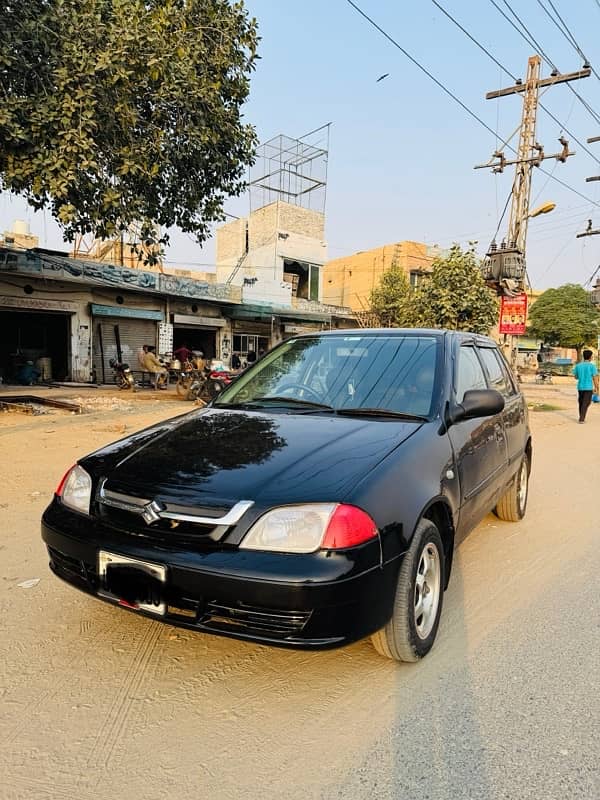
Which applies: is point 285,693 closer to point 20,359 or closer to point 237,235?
point 20,359

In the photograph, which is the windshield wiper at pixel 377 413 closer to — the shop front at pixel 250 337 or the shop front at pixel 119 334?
the shop front at pixel 119 334

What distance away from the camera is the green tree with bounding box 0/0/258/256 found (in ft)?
23.0

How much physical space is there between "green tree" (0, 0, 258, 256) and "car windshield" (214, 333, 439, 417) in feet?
17.0

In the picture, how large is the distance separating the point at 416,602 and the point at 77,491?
5.54 feet

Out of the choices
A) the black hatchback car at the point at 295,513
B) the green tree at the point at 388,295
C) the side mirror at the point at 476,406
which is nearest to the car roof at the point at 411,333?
the black hatchback car at the point at 295,513

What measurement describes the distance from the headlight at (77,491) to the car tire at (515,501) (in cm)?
341

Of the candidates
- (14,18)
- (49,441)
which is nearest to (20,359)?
(49,441)

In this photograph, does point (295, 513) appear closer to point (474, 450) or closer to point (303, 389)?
point (303, 389)

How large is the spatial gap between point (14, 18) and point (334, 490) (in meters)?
8.16

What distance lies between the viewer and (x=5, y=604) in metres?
3.05

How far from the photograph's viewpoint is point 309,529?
212 cm

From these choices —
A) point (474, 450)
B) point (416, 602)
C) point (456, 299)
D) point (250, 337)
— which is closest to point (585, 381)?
point (456, 299)

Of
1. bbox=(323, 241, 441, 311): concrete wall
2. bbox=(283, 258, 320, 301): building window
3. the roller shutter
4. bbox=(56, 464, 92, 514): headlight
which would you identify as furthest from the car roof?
bbox=(323, 241, 441, 311): concrete wall

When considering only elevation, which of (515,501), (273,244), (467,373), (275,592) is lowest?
(515,501)
